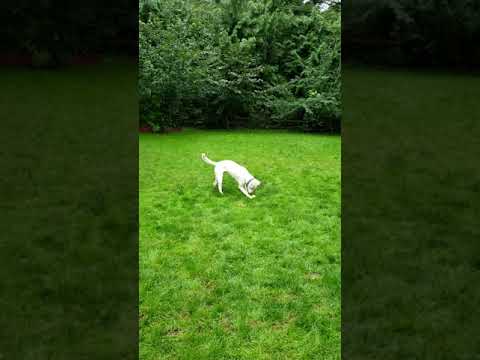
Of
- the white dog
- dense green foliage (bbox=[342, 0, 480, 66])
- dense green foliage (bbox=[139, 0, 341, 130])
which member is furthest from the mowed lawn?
dense green foliage (bbox=[342, 0, 480, 66])

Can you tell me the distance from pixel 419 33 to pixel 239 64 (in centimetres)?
468

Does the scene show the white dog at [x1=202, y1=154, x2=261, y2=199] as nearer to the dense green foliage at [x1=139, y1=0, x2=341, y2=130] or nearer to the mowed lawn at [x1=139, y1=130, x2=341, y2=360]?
the mowed lawn at [x1=139, y1=130, x2=341, y2=360]

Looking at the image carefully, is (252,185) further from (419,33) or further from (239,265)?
(419,33)

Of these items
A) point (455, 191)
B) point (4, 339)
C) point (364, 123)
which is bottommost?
point (4, 339)

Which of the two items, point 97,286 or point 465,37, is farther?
point 465,37

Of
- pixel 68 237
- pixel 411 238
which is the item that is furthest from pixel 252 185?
pixel 68 237

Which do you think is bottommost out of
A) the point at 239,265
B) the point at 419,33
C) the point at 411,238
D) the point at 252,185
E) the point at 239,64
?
the point at 239,265

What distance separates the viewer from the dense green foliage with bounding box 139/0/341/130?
766 centimetres

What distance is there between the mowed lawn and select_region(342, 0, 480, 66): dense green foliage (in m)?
6.04

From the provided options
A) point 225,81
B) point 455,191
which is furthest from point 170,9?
point 455,191

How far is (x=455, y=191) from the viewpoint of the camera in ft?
12.6

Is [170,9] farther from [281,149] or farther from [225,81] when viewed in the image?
[281,149]

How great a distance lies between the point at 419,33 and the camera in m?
10.3

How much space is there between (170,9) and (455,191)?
6.15m
